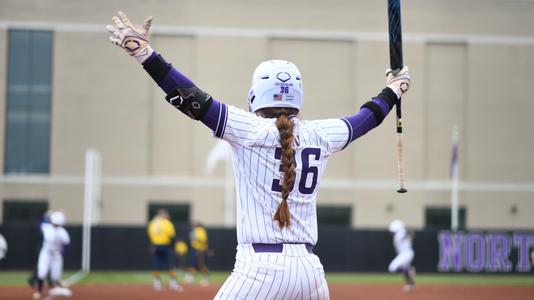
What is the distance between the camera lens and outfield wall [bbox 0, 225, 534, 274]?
33.1m

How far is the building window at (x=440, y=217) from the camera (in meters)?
43.1

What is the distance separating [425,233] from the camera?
112 feet

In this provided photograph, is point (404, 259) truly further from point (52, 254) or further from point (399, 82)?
point (399, 82)

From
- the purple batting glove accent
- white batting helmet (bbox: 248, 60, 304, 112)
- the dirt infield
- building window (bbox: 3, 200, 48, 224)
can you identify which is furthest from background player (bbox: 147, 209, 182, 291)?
the purple batting glove accent

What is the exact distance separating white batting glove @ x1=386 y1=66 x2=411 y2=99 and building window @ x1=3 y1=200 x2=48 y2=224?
3717cm

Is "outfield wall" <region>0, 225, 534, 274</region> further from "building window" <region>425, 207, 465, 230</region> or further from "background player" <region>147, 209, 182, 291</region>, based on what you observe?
"building window" <region>425, 207, 465, 230</region>

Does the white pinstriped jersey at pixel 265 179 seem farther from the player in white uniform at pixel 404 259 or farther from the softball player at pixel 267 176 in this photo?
the player in white uniform at pixel 404 259

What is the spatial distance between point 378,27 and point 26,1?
1559cm

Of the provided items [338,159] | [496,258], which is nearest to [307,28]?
[338,159]

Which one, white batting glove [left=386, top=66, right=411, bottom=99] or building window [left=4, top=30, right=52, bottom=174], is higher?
building window [left=4, top=30, right=52, bottom=174]

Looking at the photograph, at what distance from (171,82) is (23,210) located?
125 feet

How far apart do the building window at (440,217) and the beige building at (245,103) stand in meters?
0.10

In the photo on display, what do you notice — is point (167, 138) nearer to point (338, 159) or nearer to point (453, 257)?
point (338, 159)

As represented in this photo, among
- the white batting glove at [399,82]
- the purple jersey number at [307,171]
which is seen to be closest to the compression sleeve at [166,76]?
the purple jersey number at [307,171]
